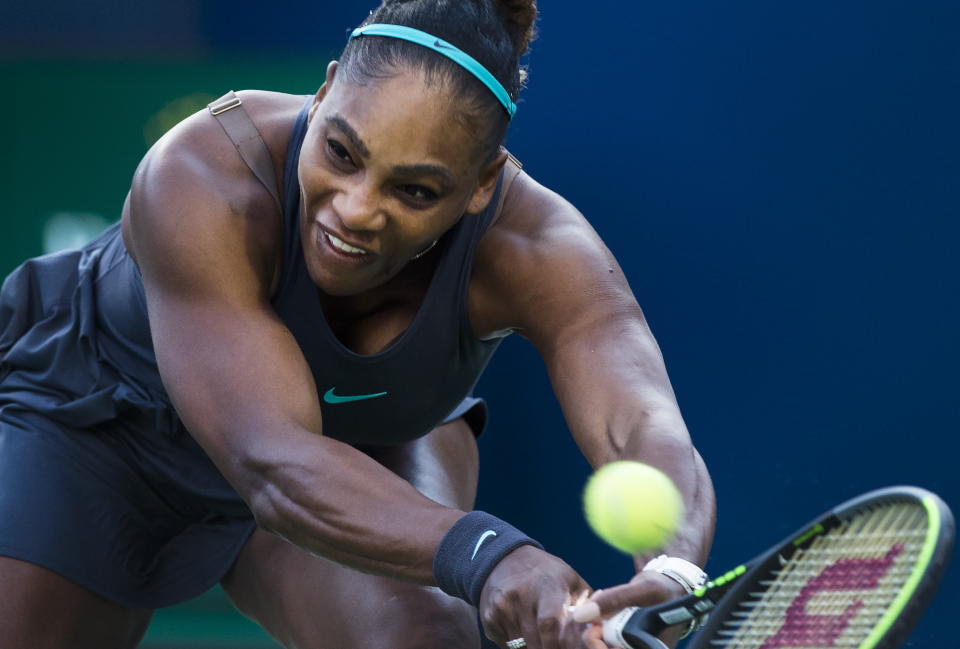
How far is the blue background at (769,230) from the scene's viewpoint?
2.68m

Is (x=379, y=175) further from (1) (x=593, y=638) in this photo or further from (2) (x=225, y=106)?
(1) (x=593, y=638)

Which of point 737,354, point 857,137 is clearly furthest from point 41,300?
point 857,137

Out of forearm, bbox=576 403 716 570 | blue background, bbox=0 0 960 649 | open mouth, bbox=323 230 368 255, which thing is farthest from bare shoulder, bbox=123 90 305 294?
blue background, bbox=0 0 960 649

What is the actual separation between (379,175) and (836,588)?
2.55 feet

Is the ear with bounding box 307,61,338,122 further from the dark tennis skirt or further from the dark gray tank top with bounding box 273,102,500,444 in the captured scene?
the dark tennis skirt

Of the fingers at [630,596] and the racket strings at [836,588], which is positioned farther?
the fingers at [630,596]

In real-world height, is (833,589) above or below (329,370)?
above

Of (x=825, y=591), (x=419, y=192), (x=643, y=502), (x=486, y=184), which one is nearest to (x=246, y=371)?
(x=419, y=192)

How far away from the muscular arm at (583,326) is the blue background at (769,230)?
0.79 meters

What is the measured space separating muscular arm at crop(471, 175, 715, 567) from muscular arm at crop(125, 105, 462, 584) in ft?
1.09

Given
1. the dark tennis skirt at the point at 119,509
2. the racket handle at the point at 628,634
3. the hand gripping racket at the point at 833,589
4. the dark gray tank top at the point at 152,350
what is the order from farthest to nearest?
the dark tennis skirt at the point at 119,509, the dark gray tank top at the point at 152,350, the racket handle at the point at 628,634, the hand gripping racket at the point at 833,589

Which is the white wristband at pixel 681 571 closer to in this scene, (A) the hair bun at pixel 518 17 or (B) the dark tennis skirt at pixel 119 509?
(A) the hair bun at pixel 518 17

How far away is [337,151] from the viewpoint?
5.76 feet

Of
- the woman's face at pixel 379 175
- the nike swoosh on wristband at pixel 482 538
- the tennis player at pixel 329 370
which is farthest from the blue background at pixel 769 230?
the nike swoosh on wristband at pixel 482 538
